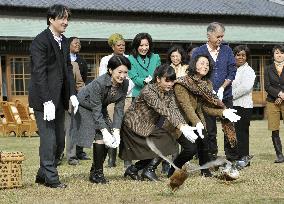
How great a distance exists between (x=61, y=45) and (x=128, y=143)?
139 centimetres

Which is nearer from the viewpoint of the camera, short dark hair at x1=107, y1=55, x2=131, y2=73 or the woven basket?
the woven basket

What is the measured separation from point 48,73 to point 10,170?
3.66ft

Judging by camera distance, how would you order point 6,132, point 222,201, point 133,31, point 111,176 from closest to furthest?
point 222,201 → point 111,176 → point 6,132 → point 133,31

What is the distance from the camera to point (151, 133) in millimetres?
7332

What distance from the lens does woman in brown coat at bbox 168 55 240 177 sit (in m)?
7.20

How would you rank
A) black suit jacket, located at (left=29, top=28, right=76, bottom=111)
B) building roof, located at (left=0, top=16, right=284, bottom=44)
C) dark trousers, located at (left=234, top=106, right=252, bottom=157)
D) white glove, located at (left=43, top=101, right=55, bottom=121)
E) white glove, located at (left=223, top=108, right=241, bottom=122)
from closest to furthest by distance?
1. white glove, located at (left=43, top=101, right=55, bottom=121)
2. black suit jacket, located at (left=29, top=28, right=76, bottom=111)
3. white glove, located at (left=223, top=108, right=241, bottom=122)
4. dark trousers, located at (left=234, top=106, right=252, bottom=157)
5. building roof, located at (left=0, top=16, right=284, bottom=44)

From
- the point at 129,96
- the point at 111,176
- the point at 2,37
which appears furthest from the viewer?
the point at 2,37

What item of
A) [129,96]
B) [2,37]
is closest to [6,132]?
[2,37]

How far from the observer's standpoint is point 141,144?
724 centimetres

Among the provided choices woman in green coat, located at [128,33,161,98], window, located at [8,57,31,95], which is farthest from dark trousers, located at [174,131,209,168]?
window, located at [8,57,31,95]

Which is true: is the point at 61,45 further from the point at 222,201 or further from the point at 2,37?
the point at 2,37

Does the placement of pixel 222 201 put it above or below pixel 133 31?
below

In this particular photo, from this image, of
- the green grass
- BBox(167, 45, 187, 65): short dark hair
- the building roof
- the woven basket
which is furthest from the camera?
the building roof

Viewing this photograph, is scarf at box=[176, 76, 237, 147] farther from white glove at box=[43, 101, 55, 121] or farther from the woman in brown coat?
white glove at box=[43, 101, 55, 121]
